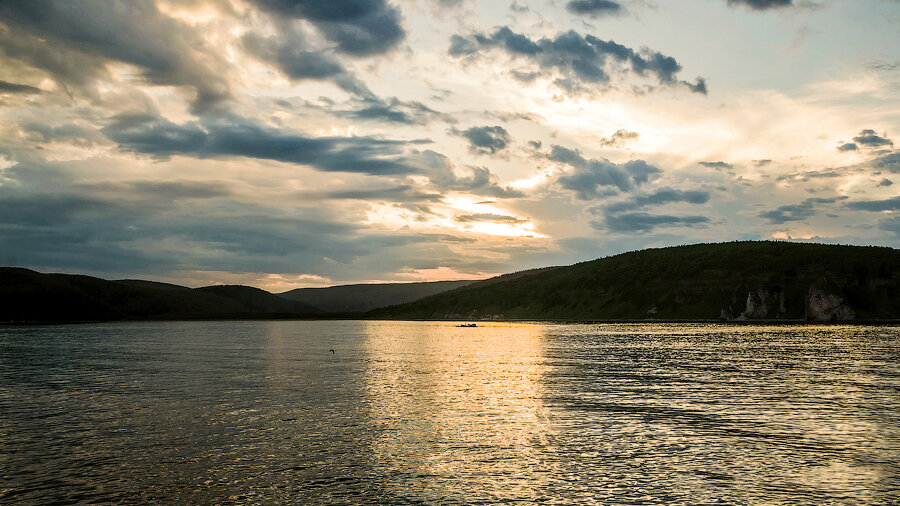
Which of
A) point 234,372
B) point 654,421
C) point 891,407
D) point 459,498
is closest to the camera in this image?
point 459,498

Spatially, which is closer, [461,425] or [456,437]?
[456,437]

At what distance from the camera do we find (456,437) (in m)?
38.6

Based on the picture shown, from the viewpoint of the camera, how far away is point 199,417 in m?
45.8

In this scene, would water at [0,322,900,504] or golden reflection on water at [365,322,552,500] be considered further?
golden reflection on water at [365,322,552,500]

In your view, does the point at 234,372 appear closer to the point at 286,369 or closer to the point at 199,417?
the point at 286,369

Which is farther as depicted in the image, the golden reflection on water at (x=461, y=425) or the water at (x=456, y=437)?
the golden reflection on water at (x=461, y=425)

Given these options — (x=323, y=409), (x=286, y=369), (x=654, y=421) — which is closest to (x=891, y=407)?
(x=654, y=421)

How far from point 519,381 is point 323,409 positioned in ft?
86.4

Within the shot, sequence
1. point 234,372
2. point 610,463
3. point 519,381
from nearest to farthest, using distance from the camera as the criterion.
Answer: point 610,463, point 519,381, point 234,372

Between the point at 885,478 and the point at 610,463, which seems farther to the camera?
the point at 610,463

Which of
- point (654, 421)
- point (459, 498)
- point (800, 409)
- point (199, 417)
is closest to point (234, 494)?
point (459, 498)

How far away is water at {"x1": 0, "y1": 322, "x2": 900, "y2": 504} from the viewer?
2727 cm

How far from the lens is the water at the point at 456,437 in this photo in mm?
27266

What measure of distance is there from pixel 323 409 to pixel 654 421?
2461 cm
